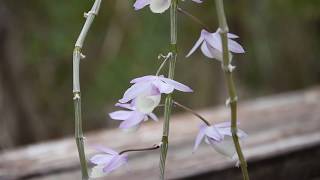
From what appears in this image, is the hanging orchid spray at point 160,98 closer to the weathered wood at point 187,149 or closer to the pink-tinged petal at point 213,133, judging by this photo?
the pink-tinged petal at point 213,133

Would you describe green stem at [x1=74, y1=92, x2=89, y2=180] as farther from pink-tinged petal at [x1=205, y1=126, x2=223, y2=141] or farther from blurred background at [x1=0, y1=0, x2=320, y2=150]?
blurred background at [x1=0, y1=0, x2=320, y2=150]

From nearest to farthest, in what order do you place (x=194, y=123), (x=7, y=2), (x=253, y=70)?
(x=194, y=123), (x=7, y=2), (x=253, y=70)

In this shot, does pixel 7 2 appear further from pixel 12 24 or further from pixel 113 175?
pixel 113 175

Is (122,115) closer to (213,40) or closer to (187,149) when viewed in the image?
(213,40)

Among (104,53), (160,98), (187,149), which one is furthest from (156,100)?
(104,53)

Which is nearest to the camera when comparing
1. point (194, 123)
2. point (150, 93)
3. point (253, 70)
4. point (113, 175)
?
point (150, 93)

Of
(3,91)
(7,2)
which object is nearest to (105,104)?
(3,91)
